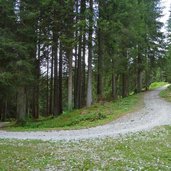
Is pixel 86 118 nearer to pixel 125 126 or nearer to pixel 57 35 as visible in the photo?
pixel 125 126

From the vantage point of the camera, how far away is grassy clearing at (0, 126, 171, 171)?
892 cm

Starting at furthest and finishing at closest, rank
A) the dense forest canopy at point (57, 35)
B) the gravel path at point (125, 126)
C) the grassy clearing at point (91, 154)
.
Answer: the dense forest canopy at point (57, 35) < the gravel path at point (125, 126) < the grassy clearing at point (91, 154)

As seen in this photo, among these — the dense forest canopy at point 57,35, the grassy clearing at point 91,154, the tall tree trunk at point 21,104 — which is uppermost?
the dense forest canopy at point 57,35

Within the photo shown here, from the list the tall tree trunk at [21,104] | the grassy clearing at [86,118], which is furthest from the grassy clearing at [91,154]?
the tall tree trunk at [21,104]

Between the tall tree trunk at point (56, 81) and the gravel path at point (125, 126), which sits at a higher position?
the tall tree trunk at point (56, 81)

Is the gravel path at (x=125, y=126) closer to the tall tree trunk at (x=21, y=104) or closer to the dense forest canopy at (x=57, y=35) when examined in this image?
the dense forest canopy at (x=57, y=35)

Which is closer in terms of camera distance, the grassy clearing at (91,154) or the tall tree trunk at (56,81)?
the grassy clearing at (91,154)

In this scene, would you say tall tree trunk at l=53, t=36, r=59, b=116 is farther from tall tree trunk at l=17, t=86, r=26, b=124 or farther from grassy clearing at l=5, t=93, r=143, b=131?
grassy clearing at l=5, t=93, r=143, b=131

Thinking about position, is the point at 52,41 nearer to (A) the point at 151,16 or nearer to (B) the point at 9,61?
(B) the point at 9,61

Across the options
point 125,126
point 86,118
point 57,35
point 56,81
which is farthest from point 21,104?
point 125,126

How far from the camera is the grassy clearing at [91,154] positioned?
892 cm

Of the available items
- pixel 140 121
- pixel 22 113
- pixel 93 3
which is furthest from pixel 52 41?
pixel 140 121

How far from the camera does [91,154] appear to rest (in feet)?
33.8

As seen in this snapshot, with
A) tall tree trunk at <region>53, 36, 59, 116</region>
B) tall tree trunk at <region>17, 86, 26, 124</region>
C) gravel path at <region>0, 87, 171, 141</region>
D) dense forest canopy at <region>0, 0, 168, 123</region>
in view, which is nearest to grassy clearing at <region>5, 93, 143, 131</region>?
gravel path at <region>0, 87, 171, 141</region>
